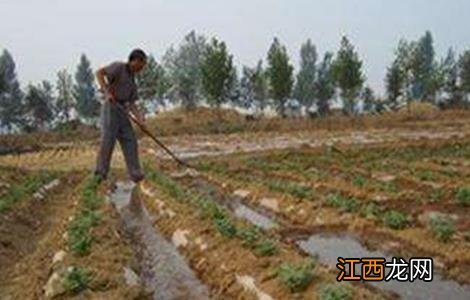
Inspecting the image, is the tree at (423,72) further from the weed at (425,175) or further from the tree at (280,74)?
the weed at (425,175)

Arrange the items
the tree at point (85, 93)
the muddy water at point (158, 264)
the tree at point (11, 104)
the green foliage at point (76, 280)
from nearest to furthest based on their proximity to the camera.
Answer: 1. the green foliage at point (76, 280)
2. the muddy water at point (158, 264)
3. the tree at point (11, 104)
4. the tree at point (85, 93)

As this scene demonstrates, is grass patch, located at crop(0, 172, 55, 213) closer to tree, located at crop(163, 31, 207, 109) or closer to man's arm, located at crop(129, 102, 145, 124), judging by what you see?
man's arm, located at crop(129, 102, 145, 124)

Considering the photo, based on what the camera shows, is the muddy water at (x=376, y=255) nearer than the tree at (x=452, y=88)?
Yes

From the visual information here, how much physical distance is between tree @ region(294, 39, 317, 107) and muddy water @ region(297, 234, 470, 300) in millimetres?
89408

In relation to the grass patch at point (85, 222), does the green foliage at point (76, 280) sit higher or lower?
higher

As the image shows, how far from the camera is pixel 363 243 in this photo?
9.68 meters

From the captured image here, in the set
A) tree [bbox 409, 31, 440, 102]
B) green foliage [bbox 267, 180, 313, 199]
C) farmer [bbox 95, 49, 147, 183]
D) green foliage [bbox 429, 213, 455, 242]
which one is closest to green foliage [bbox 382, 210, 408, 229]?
green foliage [bbox 429, 213, 455, 242]

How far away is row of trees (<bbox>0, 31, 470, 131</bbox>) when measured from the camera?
222 feet

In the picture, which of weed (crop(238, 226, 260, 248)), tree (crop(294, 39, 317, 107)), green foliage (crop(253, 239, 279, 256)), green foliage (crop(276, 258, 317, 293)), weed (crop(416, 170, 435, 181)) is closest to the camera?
green foliage (crop(276, 258, 317, 293))

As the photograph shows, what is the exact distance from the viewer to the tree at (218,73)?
64438 mm

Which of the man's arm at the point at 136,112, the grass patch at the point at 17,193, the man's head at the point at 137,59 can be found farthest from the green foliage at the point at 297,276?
the grass patch at the point at 17,193

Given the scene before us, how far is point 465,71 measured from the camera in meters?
79.9

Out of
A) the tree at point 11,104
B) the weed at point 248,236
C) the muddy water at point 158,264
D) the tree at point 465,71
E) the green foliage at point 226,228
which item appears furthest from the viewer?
the tree at point 11,104

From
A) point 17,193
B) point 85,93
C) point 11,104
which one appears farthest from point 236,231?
point 85,93
